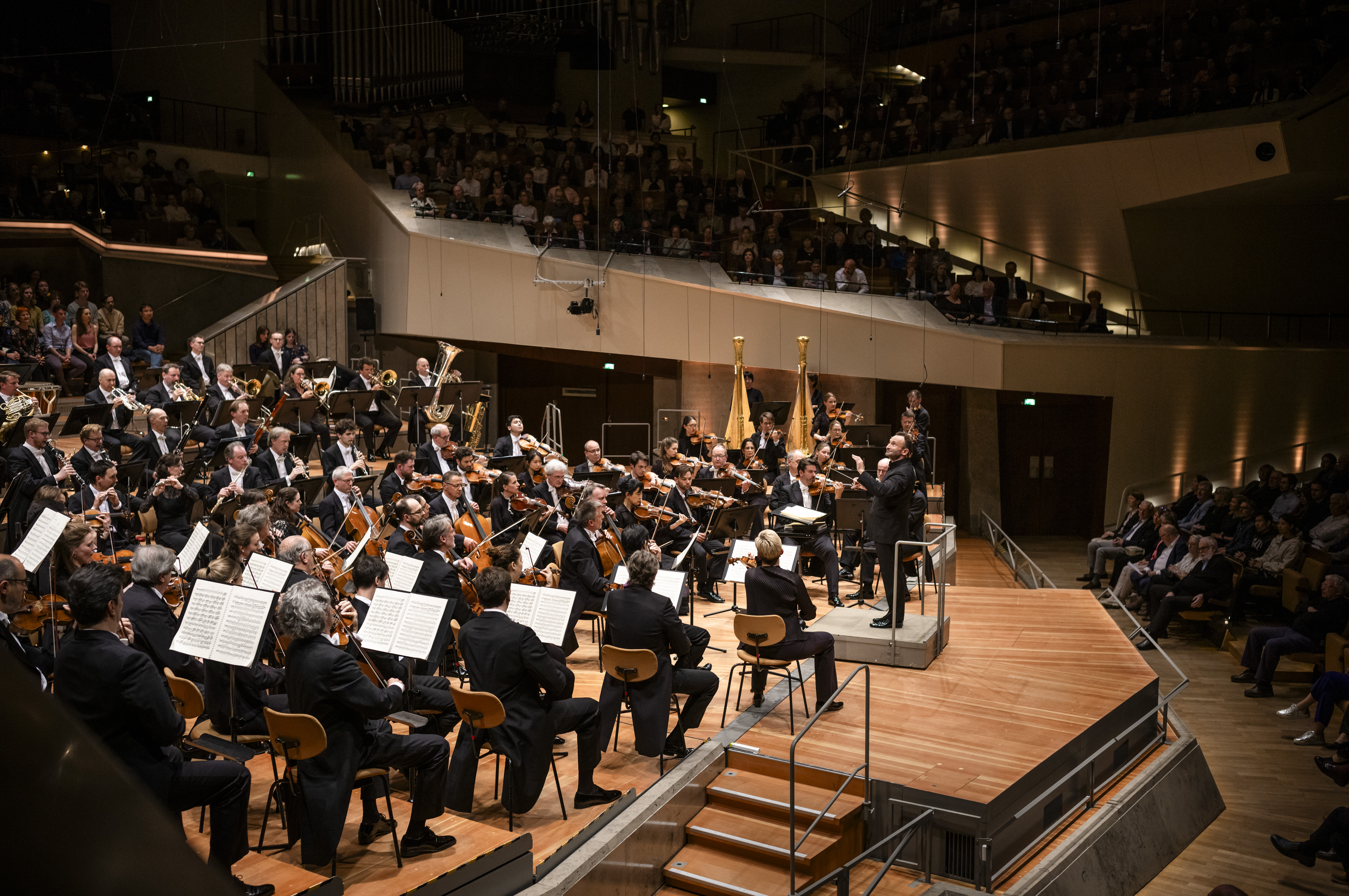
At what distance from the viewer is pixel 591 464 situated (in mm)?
10172

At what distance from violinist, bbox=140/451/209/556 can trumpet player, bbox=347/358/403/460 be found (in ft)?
11.4

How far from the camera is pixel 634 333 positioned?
52.2 ft

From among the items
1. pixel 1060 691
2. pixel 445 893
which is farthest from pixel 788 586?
pixel 445 893

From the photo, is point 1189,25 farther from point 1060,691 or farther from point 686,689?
point 686,689

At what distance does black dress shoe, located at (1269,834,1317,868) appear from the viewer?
707 cm

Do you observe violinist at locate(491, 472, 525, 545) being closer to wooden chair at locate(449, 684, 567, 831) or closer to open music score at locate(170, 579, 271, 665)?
wooden chair at locate(449, 684, 567, 831)

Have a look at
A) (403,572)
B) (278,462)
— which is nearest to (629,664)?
(403,572)

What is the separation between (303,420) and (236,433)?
109 cm

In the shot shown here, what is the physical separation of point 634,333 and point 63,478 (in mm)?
9106

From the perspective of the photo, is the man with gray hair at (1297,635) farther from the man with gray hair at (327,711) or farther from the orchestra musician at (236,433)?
the orchestra musician at (236,433)

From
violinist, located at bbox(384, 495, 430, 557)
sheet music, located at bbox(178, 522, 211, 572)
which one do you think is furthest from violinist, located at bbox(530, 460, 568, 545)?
sheet music, located at bbox(178, 522, 211, 572)

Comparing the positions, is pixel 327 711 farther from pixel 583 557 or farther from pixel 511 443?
pixel 511 443

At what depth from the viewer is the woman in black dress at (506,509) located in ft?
27.6

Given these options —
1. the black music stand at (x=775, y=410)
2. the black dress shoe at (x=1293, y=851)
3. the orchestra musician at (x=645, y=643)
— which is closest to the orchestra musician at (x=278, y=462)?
the orchestra musician at (x=645, y=643)
